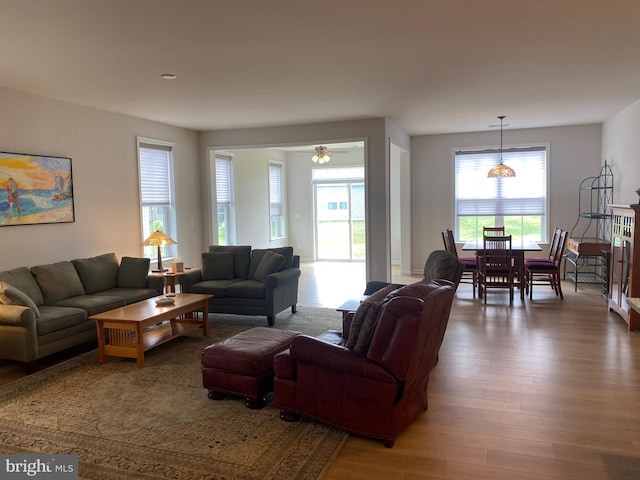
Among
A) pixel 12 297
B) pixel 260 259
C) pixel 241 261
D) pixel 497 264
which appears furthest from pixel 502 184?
pixel 12 297

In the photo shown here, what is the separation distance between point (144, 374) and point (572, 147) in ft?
25.5

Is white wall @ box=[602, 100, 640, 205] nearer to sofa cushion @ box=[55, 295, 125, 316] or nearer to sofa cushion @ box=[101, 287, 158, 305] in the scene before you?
sofa cushion @ box=[101, 287, 158, 305]

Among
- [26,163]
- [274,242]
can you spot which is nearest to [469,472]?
[26,163]

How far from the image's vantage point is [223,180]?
29.6 feet

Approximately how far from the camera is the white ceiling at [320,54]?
3.05 m

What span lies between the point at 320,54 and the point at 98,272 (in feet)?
11.9

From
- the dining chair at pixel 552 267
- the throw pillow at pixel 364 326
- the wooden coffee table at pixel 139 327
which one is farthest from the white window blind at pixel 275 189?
the throw pillow at pixel 364 326

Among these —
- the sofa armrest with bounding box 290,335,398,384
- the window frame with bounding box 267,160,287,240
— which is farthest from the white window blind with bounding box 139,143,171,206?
the sofa armrest with bounding box 290,335,398,384

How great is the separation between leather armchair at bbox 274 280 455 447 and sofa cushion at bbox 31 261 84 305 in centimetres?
302

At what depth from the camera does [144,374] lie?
13.6ft

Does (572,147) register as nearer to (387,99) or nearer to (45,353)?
(387,99)

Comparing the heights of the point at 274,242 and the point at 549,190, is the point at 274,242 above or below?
below

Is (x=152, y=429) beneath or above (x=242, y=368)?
beneath

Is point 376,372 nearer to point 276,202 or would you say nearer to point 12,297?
point 12,297
